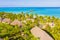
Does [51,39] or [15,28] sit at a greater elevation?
[15,28]

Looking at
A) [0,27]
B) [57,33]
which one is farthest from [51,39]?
[0,27]

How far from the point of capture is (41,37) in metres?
2.69

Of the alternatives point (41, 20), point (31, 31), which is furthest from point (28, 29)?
point (41, 20)

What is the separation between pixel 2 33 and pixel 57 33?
2.38 feet

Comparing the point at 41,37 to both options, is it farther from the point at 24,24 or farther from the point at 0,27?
the point at 0,27

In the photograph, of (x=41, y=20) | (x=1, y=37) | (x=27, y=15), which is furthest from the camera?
(x=27, y=15)

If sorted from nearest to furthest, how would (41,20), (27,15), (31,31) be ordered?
1. (31,31)
2. (41,20)
3. (27,15)

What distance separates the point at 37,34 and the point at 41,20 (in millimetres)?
678

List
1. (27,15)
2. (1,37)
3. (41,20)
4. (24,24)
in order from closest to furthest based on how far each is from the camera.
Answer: (1,37) < (24,24) < (41,20) < (27,15)

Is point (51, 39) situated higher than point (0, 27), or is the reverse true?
point (0, 27)

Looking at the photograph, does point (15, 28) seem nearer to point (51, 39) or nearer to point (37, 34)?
point (37, 34)

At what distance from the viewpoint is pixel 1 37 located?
97.6 inches

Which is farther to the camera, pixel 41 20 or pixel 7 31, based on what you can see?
pixel 41 20

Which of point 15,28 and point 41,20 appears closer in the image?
point 15,28
